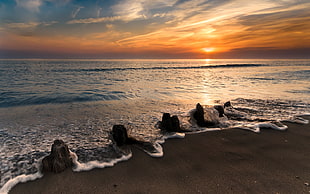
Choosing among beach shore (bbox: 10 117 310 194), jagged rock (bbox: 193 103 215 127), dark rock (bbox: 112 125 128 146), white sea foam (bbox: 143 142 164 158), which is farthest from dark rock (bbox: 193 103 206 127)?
dark rock (bbox: 112 125 128 146)

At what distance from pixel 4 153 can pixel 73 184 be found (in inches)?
95.6

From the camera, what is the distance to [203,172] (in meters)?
3.13

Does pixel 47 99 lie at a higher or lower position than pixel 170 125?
lower

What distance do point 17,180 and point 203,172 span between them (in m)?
3.48

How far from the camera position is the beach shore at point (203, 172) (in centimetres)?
272

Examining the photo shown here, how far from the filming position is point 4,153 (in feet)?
12.9

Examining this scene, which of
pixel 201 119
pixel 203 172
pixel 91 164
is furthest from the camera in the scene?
pixel 201 119

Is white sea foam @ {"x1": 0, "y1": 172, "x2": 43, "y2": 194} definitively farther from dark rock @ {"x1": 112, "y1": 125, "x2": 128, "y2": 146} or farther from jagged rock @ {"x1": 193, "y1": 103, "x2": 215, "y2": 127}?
jagged rock @ {"x1": 193, "y1": 103, "x2": 215, "y2": 127}

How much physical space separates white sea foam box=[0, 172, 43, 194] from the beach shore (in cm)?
10

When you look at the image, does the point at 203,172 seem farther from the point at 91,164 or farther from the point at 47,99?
the point at 47,99

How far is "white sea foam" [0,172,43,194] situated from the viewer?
2783mm

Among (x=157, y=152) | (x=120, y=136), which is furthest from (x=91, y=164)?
(x=157, y=152)

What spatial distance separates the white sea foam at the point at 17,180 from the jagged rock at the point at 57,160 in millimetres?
169

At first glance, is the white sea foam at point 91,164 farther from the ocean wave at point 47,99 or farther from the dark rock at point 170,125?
the ocean wave at point 47,99
